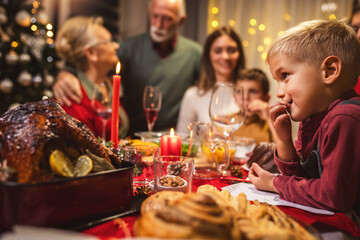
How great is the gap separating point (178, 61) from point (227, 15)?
1696 mm

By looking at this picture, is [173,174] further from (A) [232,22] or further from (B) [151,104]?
(A) [232,22]

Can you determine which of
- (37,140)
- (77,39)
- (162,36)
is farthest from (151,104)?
(162,36)

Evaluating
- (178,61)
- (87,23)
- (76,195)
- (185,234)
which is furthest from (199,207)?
(178,61)

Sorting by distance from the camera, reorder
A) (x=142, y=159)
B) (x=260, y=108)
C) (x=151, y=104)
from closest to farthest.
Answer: (x=142, y=159) < (x=151, y=104) < (x=260, y=108)

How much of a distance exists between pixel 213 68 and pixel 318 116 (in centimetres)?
223

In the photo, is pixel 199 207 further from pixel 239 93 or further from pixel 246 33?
pixel 246 33

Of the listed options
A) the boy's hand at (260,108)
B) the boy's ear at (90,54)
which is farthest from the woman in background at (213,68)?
the boy's ear at (90,54)

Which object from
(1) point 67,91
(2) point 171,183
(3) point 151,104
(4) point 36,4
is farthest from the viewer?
(4) point 36,4

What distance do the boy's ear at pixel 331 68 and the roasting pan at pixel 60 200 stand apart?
0.72 meters

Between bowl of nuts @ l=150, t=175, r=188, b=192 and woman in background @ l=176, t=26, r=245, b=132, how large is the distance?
2108mm

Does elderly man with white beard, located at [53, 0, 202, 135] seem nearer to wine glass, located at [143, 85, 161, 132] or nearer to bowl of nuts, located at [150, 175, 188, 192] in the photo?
wine glass, located at [143, 85, 161, 132]

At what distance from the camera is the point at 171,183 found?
2.64 ft

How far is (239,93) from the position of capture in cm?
142

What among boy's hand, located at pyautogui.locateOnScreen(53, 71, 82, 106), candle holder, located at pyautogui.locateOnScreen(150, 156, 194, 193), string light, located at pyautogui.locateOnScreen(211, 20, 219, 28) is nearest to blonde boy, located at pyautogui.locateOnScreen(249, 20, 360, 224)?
candle holder, located at pyautogui.locateOnScreen(150, 156, 194, 193)
